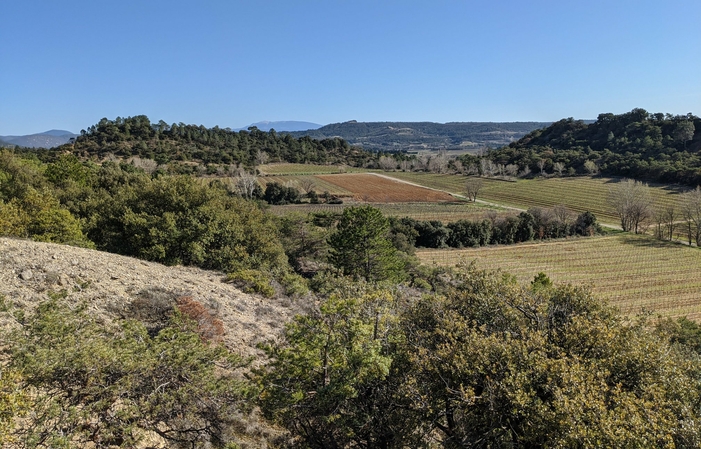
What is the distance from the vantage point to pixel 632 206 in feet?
201

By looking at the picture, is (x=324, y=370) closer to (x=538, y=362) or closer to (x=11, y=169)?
(x=538, y=362)

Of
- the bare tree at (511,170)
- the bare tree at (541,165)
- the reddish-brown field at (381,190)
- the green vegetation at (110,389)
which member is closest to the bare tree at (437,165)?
the bare tree at (511,170)

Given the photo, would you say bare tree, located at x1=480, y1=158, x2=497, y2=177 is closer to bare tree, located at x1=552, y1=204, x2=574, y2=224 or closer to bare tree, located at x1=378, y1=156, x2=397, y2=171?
bare tree, located at x1=378, y1=156, x2=397, y2=171

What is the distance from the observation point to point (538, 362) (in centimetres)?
754

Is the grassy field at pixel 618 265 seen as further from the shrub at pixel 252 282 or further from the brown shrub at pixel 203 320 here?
the brown shrub at pixel 203 320

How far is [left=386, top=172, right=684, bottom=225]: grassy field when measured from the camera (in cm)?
7612

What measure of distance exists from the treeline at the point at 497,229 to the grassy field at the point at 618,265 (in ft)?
8.22

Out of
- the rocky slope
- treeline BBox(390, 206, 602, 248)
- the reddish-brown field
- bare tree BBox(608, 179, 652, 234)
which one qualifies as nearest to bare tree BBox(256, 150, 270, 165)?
the reddish-brown field

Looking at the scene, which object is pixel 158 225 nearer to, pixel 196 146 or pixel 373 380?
pixel 373 380

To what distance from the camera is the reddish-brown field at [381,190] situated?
87688mm

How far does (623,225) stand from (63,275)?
76118mm

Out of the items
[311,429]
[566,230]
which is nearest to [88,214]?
[311,429]

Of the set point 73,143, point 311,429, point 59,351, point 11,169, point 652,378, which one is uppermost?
point 73,143

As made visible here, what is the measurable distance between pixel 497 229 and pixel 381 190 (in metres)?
45.0
